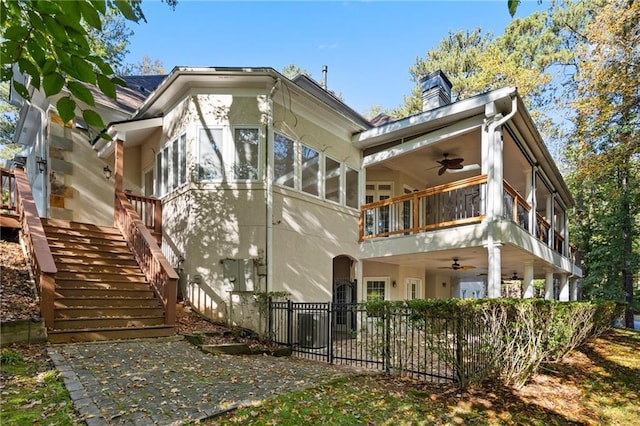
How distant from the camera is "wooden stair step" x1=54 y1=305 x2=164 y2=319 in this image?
7082 millimetres

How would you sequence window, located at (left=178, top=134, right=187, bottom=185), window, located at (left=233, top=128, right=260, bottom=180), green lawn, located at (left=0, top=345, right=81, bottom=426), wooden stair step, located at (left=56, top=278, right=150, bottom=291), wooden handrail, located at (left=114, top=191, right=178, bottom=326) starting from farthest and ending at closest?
window, located at (left=178, top=134, right=187, bottom=185) → window, located at (left=233, top=128, right=260, bottom=180) → wooden handrail, located at (left=114, top=191, right=178, bottom=326) → wooden stair step, located at (left=56, top=278, right=150, bottom=291) → green lawn, located at (left=0, top=345, right=81, bottom=426)

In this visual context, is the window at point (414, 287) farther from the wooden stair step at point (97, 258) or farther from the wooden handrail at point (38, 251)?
the wooden handrail at point (38, 251)

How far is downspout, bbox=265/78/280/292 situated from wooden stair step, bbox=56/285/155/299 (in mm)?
2676

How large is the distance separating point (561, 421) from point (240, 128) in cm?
877

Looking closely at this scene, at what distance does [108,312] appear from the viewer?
7.60 metres

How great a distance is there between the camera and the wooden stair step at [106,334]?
256 inches

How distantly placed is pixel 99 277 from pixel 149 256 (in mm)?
1100

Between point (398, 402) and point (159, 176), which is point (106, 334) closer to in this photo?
point (398, 402)

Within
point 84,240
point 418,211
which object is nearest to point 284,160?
point 418,211

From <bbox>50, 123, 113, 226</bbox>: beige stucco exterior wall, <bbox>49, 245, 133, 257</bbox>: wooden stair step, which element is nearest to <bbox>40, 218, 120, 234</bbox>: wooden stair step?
<bbox>49, 245, 133, 257</bbox>: wooden stair step

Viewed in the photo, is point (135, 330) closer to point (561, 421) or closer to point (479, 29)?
point (561, 421)

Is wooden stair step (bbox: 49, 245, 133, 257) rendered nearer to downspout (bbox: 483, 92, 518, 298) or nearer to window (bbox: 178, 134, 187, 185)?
window (bbox: 178, 134, 187, 185)

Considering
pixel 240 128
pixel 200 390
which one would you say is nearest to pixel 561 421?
pixel 200 390

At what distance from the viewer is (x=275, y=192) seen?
9.84 m
